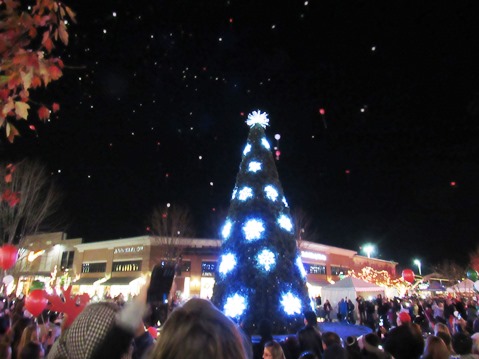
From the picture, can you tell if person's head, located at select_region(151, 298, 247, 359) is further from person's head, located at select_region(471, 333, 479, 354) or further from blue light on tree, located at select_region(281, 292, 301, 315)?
blue light on tree, located at select_region(281, 292, 301, 315)

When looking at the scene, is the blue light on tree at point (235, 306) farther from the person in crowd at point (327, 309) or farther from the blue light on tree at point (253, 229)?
the person in crowd at point (327, 309)

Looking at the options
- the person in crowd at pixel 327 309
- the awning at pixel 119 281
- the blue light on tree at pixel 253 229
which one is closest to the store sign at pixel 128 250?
the awning at pixel 119 281

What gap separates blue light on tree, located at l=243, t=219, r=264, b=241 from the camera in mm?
10312

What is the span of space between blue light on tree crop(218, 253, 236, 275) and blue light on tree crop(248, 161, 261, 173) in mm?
2937

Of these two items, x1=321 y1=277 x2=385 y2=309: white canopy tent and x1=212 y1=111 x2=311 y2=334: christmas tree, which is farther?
x1=321 y1=277 x2=385 y2=309: white canopy tent

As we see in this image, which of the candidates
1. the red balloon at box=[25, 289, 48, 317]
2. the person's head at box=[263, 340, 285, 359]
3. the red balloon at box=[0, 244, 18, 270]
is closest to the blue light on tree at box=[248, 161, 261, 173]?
the red balloon at box=[25, 289, 48, 317]

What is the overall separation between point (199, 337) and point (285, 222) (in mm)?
9621

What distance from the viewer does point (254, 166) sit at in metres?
11.4

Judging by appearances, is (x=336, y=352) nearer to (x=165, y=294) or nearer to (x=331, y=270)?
(x=165, y=294)

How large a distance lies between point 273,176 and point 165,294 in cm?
802

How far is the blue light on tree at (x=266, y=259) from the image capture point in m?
9.88

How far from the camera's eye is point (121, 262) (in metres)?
38.5

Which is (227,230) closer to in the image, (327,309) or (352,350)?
(352,350)

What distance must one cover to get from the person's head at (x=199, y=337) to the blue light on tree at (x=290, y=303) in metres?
8.59
